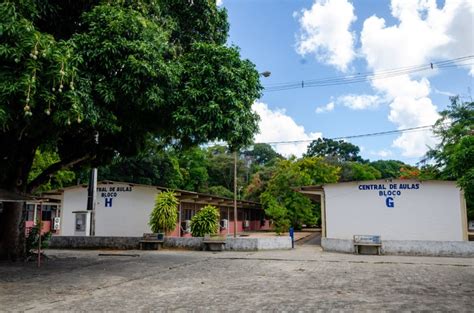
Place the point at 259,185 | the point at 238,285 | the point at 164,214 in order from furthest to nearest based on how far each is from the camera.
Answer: the point at 259,185
the point at 164,214
the point at 238,285

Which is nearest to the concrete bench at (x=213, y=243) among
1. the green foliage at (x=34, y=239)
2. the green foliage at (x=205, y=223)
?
the green foliage at (x=205, y=223)

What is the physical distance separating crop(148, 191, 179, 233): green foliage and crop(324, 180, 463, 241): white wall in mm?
7316

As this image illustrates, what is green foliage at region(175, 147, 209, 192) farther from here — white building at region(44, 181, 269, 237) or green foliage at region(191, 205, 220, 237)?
green foliage at region(191, 205, 220, 237)

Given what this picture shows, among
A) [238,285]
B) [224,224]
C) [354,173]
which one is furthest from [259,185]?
[238,285]

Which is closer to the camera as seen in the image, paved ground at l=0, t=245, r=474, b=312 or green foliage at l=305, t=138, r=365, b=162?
paved ground at l=0, t=245, r=474, b=312

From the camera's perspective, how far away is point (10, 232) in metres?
13.0

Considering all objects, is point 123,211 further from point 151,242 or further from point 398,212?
point 398,212

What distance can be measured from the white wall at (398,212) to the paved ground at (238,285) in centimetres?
372

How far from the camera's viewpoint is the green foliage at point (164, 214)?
63.9 feet

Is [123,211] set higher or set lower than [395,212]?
higher

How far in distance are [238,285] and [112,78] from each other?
5.38 m

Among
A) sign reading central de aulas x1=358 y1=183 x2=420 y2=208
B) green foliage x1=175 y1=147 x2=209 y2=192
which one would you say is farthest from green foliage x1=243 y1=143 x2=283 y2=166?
sign reading central de aulas x1=358 y1=183 x2=420 y2=208

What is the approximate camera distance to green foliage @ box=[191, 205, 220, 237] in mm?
19234

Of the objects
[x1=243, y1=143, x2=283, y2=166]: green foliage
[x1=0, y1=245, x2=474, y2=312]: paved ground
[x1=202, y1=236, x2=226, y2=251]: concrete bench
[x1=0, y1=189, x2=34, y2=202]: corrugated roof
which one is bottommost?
[x1=0, y1=245, x2=474, y2=312]: paved ground
